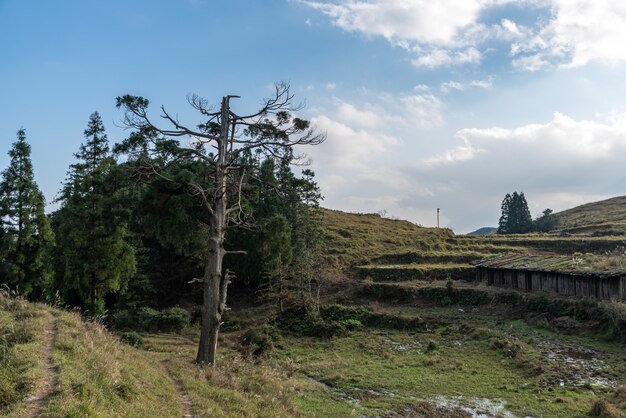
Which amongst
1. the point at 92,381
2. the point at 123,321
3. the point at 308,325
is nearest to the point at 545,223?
the point at 308,325

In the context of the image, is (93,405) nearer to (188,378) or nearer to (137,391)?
(137,391)

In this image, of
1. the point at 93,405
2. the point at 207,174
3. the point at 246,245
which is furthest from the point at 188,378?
the point at 246,245

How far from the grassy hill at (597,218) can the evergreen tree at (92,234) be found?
204 ft

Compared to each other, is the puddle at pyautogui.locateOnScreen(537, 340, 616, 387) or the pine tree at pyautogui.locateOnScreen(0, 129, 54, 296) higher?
the pine tree at pyautogui.locateOnScreen(0, 129, 54, 296)

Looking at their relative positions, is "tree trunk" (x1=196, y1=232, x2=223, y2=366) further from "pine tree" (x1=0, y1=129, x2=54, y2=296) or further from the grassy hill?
the grassy hill

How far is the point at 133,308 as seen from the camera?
38469 mm

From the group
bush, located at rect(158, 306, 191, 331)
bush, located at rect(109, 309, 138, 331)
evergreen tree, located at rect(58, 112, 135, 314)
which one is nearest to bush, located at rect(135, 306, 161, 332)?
bush, located at rect(158, 306, 191, 331)

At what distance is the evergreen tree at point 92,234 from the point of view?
2877 cm

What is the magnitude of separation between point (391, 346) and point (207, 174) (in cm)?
1673

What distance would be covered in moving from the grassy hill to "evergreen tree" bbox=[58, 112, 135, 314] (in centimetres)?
6216

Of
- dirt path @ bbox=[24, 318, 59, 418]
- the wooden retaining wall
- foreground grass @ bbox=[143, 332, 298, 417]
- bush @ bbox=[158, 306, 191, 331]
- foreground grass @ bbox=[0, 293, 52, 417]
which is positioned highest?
the wooden retaining wall

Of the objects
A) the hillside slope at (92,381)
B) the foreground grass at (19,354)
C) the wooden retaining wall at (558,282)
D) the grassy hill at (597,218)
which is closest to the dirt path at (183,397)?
the hillside slope at (92,381)

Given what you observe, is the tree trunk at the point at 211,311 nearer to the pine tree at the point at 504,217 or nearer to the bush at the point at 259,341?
the bush at the point at 259,341

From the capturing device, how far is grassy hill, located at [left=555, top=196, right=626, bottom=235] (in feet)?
217
